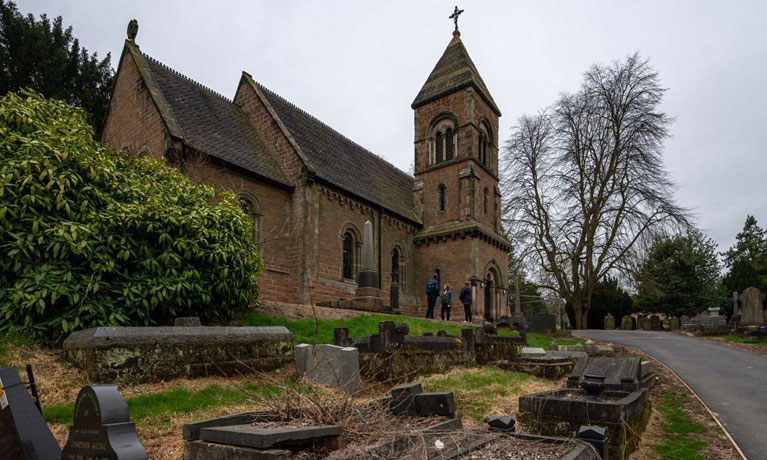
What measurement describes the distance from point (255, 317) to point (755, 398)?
9535mm

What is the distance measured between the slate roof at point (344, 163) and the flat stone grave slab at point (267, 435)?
53.4 ft

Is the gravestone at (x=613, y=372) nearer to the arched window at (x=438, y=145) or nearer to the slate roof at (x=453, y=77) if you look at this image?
the arched window at (x=438, y=145)

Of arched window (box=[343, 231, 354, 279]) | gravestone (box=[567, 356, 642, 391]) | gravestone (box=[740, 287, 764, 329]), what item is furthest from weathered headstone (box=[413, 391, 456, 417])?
gravestone (box=[740, 287, 764, 329])

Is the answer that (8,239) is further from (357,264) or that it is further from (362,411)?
(357,264)

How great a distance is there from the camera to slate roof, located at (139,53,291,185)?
16.9m

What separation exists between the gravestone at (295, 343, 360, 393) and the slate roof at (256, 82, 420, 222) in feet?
41.3

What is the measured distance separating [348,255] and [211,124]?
7.64m

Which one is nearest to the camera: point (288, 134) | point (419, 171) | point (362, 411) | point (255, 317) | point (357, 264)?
point (362, 411)

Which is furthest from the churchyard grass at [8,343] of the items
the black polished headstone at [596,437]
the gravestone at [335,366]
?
the black polished headstone at [596,437]

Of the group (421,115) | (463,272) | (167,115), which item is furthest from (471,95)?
(167,115)

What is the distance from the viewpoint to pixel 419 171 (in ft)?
91.1

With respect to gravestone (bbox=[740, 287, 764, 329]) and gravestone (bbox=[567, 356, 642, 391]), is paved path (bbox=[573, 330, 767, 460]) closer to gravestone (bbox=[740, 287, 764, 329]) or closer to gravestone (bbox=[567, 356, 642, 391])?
gravestone (bbox=[567, 356, 642, 391])

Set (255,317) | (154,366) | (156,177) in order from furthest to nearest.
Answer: (255,317) < (156,177) < (154,366)

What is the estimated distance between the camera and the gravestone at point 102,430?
3438mm
